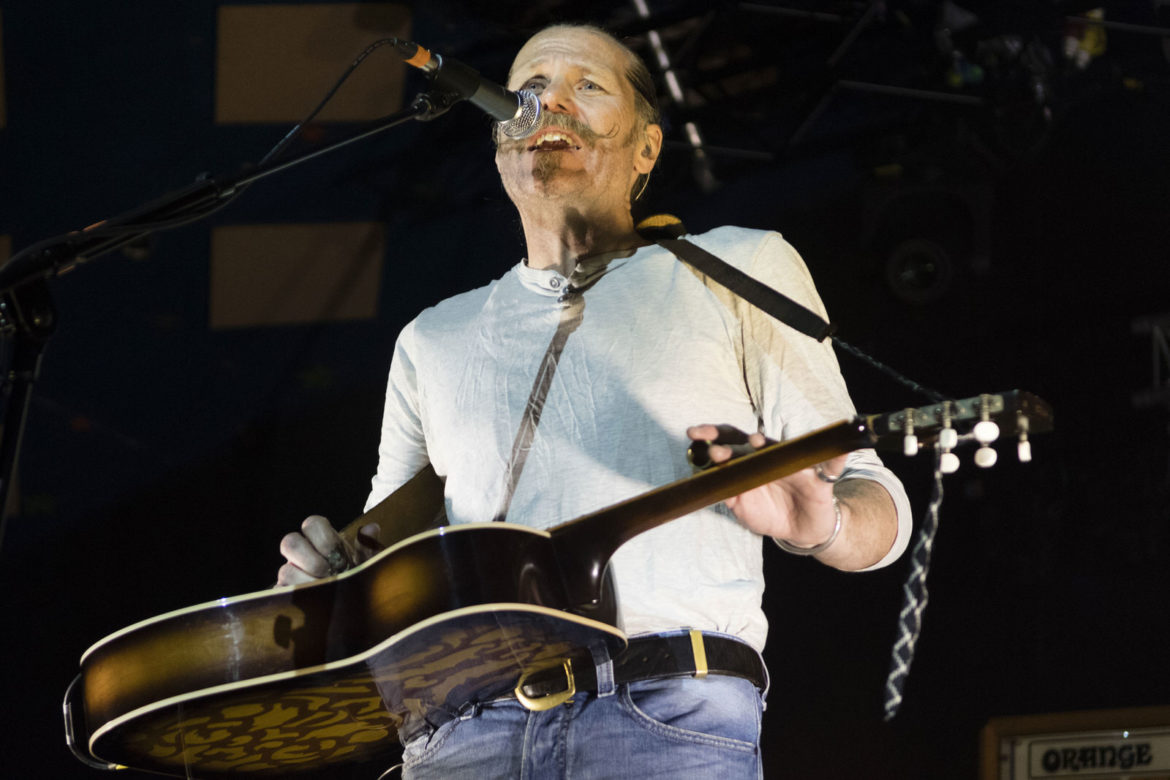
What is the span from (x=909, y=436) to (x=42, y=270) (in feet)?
4.24

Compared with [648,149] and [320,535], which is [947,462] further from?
[648,149]

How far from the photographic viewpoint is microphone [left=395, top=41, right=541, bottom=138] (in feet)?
5.86

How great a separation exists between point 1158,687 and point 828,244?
6.53 ft

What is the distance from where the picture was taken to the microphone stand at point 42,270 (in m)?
1.71

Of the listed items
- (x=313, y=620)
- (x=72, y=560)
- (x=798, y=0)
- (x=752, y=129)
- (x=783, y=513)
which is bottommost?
(x=313, y=620)

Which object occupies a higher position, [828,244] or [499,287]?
[828,244]

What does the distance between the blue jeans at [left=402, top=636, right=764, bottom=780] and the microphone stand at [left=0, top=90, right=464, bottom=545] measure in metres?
0.81

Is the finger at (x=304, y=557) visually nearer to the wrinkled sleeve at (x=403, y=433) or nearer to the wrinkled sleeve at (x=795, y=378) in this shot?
the wrinkled sleeve at (x=403, y=433)

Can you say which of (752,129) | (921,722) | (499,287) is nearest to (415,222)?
(752,129)

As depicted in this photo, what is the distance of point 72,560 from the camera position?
386 centimetres

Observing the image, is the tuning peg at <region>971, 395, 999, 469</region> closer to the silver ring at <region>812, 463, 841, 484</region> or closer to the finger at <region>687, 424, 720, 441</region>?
the silver ring at <region>812, 463, 841, 484</region>

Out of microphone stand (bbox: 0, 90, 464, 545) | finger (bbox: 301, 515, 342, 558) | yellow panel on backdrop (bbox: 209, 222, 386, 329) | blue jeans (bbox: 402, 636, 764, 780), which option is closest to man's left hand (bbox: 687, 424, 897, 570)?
blue jeans (bbox: 402, 636, 764, 780)

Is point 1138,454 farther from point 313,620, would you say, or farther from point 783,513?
point 313,620

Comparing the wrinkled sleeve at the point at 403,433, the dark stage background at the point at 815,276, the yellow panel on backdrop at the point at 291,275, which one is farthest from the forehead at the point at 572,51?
the yellow panel on backdrop at the point at 291,275
